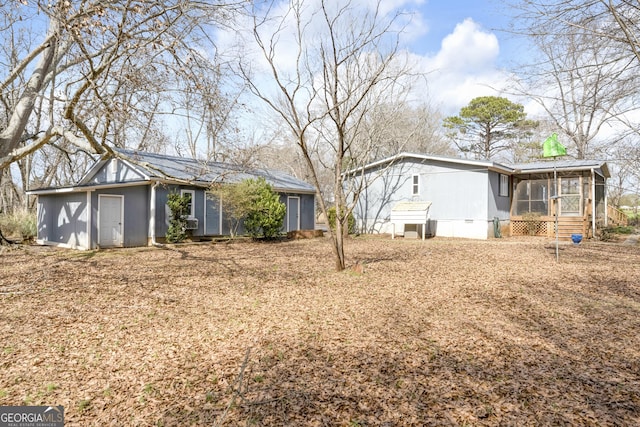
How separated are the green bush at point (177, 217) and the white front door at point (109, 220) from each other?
1.68 metres

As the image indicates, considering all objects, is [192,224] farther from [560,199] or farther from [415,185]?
[560,199]

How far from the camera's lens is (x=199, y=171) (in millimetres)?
13148

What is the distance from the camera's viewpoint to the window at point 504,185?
18264mm

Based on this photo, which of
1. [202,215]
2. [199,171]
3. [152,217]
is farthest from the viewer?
[202,215]

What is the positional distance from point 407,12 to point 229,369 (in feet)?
26.4

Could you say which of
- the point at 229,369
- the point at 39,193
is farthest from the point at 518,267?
the point at 39,193

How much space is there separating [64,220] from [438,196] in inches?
635

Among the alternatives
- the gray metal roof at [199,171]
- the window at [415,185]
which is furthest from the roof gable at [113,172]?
the window at [415,185]

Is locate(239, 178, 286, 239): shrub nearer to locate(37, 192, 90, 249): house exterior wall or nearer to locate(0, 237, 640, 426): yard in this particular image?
locate(37, 192, 90, 249): house exterior wall

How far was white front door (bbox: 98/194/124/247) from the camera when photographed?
1316cm

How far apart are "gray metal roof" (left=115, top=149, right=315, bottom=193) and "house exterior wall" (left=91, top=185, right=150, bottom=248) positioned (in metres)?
0.92

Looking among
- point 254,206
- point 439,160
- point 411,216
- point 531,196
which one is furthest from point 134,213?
point 531,196

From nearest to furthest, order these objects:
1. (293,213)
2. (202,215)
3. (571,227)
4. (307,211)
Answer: (202,215) → (571,227) → (293,213) → (307,211)

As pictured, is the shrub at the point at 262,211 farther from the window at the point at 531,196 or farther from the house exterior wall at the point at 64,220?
the window at the point at 531,196
